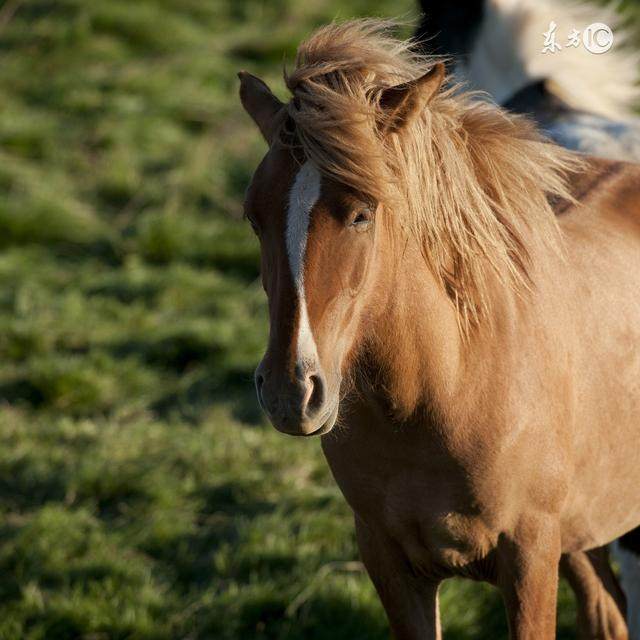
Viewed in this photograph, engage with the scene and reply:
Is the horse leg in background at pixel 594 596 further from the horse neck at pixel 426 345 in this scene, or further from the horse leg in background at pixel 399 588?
the horse neck at pixel 426 345

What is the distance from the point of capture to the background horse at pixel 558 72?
3.53 m

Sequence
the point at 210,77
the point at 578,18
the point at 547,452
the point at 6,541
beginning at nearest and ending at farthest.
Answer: the point at 547,452 → the point at 6,541 → the point at 578,18 → the point at 210,77

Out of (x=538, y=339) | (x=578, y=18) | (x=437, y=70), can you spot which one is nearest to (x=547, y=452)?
(x=538, y=339)

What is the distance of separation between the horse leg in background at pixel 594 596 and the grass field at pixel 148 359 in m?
0.27

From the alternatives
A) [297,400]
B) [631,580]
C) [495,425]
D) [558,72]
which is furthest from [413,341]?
[558,72]

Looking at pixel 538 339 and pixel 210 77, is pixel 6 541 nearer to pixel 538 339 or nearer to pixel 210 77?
pixel 538 339

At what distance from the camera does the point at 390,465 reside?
7.13 ft

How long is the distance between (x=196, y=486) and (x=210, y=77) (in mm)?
4488

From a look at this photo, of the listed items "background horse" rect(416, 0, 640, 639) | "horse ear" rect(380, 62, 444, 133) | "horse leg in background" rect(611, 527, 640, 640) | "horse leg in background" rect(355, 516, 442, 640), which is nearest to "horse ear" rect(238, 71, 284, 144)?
"horse ear" rect(380, 62, 444, 133)

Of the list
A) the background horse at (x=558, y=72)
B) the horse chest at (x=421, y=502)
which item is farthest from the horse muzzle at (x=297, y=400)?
the background horse at (x=558, y=72)

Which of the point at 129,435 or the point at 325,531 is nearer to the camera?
the point at 325,531

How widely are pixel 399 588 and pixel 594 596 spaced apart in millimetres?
865

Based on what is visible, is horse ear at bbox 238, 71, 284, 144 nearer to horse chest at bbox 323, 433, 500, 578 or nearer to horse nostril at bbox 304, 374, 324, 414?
horse nostril at bbox 304, 374, 324, 414

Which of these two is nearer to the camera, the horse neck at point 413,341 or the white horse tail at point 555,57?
the horse neck at point 413,341
